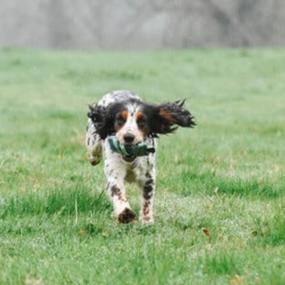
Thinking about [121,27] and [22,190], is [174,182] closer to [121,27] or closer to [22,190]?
[22,190]

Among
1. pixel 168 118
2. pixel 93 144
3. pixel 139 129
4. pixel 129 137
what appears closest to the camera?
pixel 129 137

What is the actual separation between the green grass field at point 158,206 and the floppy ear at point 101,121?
506 mm

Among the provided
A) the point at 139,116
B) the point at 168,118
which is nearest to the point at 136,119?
the point at 139,116

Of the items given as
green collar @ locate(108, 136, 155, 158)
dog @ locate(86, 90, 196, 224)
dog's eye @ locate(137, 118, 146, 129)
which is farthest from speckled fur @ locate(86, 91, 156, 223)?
dog's eye @ locate(137, 118, 146, 129)

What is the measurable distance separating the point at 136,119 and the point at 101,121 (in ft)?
1.58

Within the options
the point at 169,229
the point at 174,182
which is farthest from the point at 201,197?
the point at 169,229

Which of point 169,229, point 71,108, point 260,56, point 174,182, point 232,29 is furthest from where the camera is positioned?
point 232,29

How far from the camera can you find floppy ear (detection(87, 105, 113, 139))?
21.9ft

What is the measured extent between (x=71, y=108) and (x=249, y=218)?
981 cm

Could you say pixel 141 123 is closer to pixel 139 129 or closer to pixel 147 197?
pixel 139 129

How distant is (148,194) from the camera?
672 centimetres

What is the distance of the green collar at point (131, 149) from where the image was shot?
20.9ft

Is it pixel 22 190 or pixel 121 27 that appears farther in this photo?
pixel 121 27

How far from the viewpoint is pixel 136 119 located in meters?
6.34
